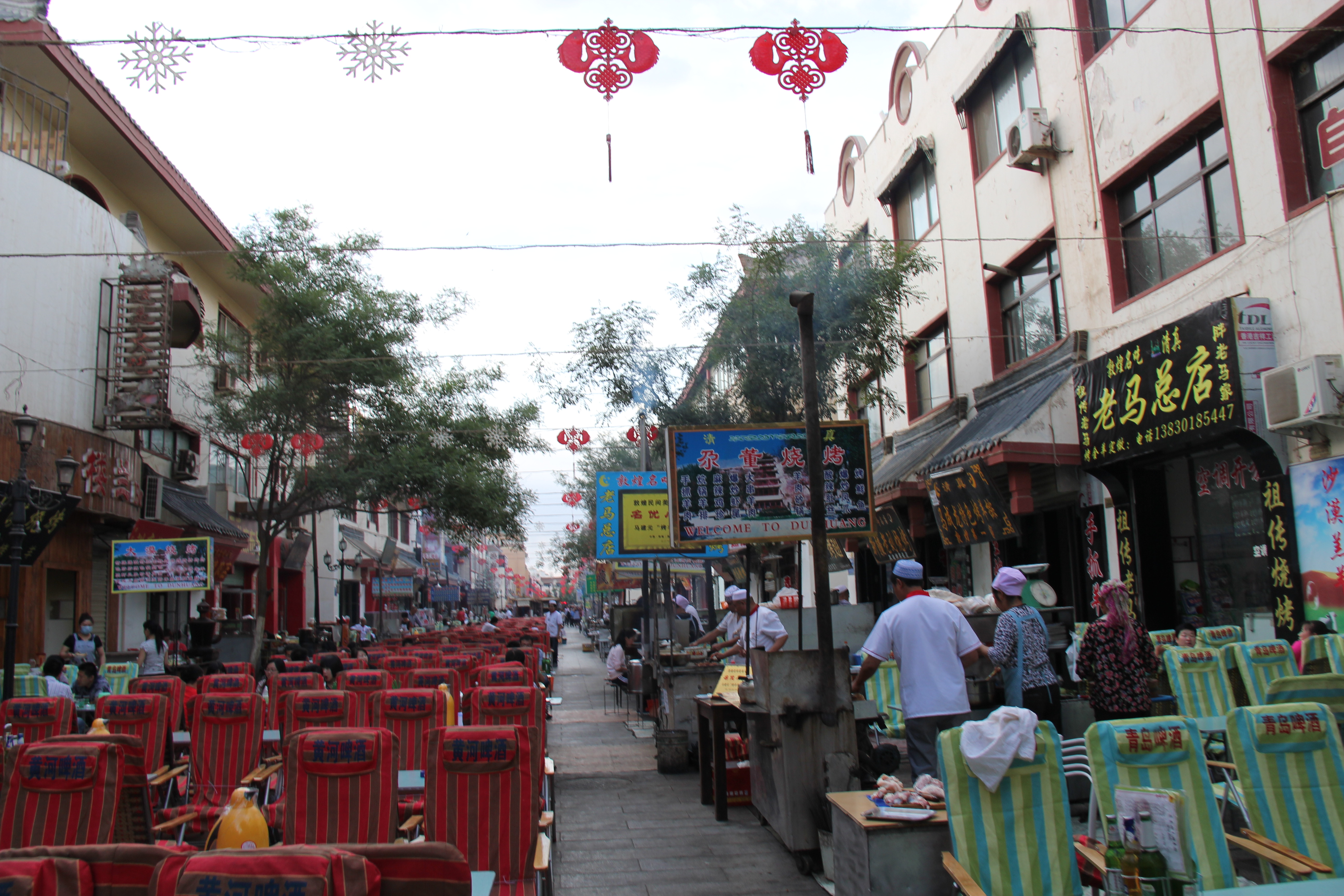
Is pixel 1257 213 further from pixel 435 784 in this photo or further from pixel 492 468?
pixel 492 468

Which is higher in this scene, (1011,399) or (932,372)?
(932,372)

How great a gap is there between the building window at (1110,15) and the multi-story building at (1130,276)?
56 millimetres

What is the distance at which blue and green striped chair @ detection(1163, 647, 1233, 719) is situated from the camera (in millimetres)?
7605

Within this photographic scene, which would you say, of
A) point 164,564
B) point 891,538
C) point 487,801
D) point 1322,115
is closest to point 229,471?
point 164,564

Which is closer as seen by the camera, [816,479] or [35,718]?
[816,479]

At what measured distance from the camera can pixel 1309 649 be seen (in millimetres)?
8078

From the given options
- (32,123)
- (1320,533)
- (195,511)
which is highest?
(32,123)

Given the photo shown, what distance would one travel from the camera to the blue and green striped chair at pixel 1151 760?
446 cm

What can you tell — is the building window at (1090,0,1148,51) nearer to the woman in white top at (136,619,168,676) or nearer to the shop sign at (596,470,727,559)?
the shop sign at (596,470,727,559)

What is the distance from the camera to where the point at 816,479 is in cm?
682

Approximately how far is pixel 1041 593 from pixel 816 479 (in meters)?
2.92

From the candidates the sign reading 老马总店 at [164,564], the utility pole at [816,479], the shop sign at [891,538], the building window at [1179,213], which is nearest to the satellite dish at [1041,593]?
the utility pole at [816,479]

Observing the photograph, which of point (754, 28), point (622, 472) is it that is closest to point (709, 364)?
point (622, 472)

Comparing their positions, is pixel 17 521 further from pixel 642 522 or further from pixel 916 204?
pixel 916 204
